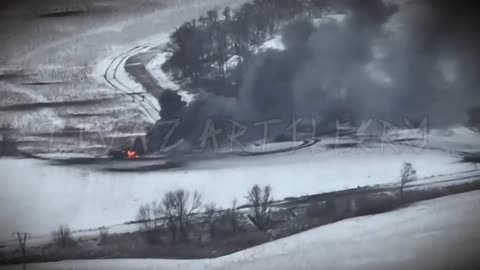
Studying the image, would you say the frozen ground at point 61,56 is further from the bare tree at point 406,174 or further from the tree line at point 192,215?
the bare tree at point 406,174

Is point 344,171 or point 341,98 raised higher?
point 341,98

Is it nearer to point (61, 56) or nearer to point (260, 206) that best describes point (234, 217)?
point (260, 206)

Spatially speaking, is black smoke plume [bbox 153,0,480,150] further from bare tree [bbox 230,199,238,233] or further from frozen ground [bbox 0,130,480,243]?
bare tree [bbox 230,199,238,233]

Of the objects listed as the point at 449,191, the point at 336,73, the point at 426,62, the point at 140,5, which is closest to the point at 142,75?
the point at 140,5

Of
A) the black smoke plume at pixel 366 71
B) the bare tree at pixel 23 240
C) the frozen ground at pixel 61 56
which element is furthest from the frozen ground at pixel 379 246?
the frozen ground at pixel 61 56

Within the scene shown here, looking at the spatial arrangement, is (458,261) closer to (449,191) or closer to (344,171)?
(449,191)
